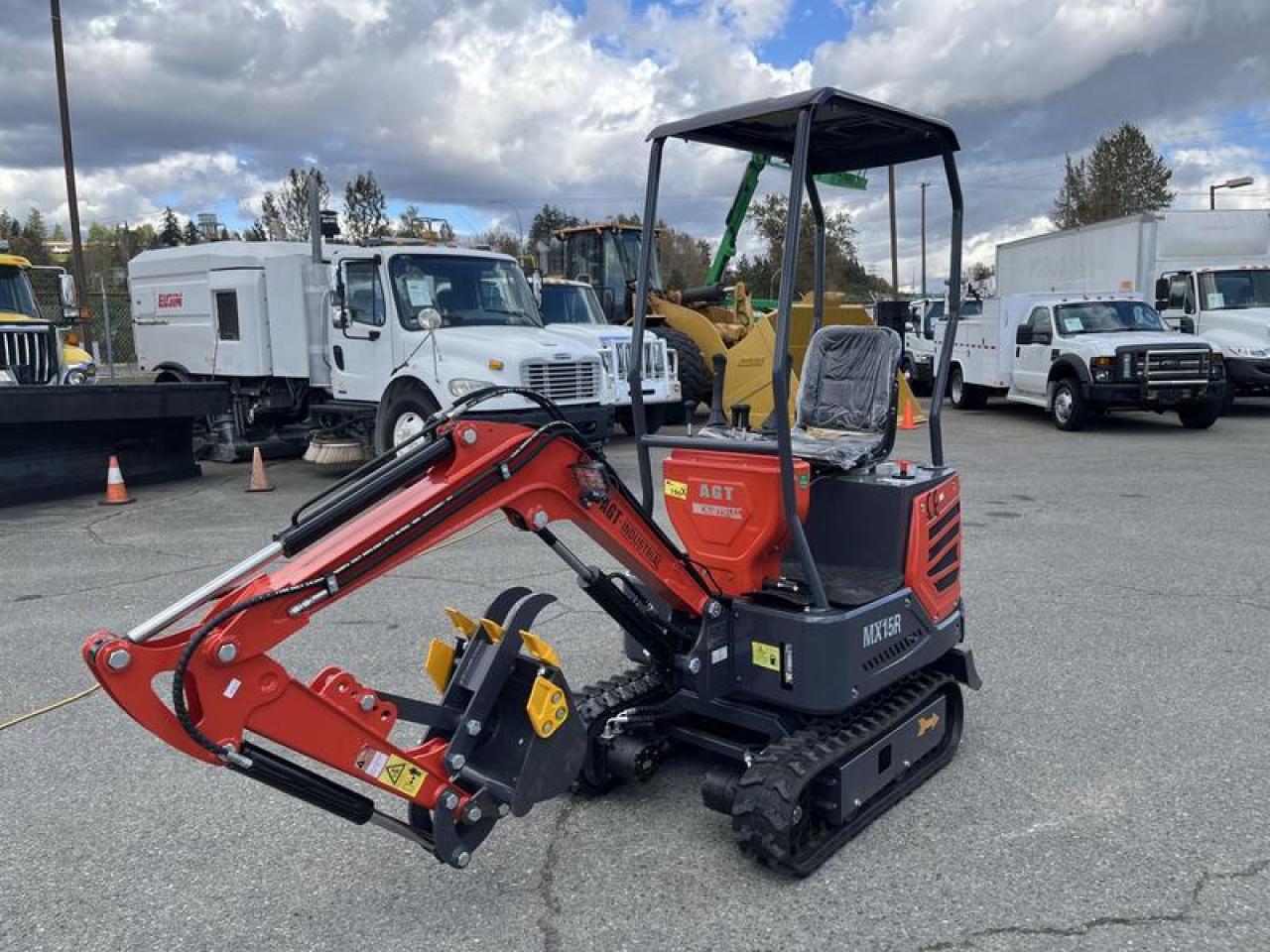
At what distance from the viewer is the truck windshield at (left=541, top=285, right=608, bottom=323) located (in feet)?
48.2

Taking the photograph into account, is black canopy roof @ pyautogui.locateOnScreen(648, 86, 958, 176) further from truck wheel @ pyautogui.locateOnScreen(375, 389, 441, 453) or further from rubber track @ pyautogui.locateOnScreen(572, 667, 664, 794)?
truck wheel @ pyautogui.locateOnScreen(375, 389, 441, 453)

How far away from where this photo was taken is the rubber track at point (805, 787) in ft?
10.6

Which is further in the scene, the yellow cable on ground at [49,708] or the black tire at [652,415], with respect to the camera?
the black tire at [652,415]

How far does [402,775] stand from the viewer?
113 inches

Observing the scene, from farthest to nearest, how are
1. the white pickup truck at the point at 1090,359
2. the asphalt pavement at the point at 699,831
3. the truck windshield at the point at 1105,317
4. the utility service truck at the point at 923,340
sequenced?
1. the utility service truck at the point at 923,340
2. the truck windshield at the point at 1105,317
3. the white pickup truck at the point at 1090,359
4. the asphalt pavement at the point at 699,831

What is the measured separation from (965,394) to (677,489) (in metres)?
16.9

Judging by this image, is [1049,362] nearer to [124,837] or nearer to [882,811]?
[882,811]

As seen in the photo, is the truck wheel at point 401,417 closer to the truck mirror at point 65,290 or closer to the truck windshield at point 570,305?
the truck windshield at point 570,305

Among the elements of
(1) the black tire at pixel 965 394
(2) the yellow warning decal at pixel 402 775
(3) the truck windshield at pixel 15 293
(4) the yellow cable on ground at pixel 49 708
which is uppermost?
(3) the truck windshield at pixel 15 293

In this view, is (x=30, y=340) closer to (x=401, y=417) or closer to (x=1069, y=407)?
(x=401, y=417)

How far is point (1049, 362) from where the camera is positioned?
16.0 metres

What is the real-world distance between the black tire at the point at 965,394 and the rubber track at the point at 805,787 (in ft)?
54.1

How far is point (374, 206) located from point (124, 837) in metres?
39.0

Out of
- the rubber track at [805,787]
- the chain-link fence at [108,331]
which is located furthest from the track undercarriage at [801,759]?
the chain-link fence at [108,331]
